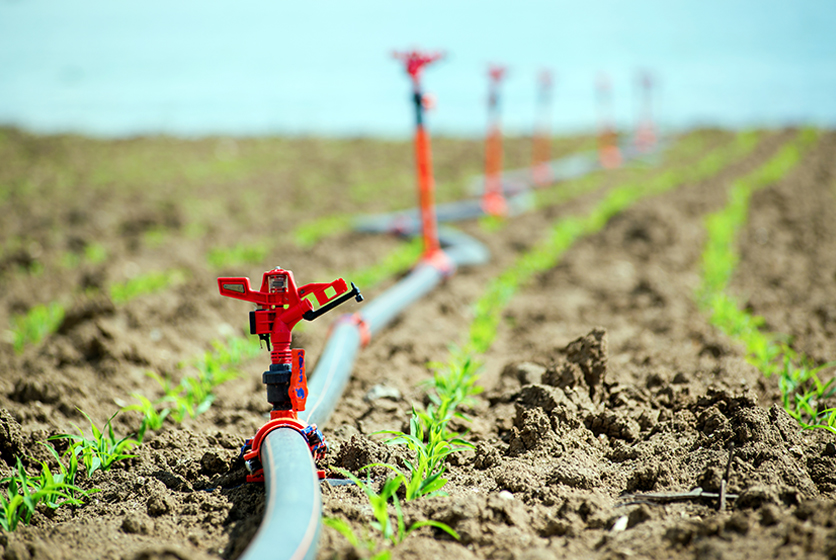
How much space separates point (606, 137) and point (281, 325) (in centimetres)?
1406

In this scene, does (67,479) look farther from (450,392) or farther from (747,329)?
(747,329)

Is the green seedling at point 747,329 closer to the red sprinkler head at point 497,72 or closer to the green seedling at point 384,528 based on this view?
the green seedling at point 384,528

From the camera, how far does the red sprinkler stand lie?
246 cm

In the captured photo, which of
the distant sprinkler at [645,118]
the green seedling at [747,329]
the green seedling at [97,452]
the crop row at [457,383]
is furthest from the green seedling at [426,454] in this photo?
the distant sprinkler at [645,118]

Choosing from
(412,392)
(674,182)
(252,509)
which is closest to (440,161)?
(674,182)

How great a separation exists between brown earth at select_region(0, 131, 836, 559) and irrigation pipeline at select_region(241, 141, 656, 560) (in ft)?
0.50

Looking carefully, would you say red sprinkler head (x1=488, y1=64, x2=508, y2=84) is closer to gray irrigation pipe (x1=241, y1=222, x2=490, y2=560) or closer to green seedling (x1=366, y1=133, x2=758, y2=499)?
green seedling (x1=366, y1=133, x2=758, y2=499)

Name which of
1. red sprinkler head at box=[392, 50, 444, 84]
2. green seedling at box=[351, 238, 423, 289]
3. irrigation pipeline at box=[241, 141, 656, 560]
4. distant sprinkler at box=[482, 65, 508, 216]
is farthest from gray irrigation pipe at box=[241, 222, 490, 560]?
distant sprinkler at box=[482, 65, 508, 216]

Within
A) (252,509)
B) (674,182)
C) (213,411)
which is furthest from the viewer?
Result: (674,182)

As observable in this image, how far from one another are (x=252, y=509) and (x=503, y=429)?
4.11 feet

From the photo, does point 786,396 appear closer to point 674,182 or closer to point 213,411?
point 213,411

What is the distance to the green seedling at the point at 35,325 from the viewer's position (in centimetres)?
446

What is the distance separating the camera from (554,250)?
6.54m

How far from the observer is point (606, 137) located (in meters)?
15.0
